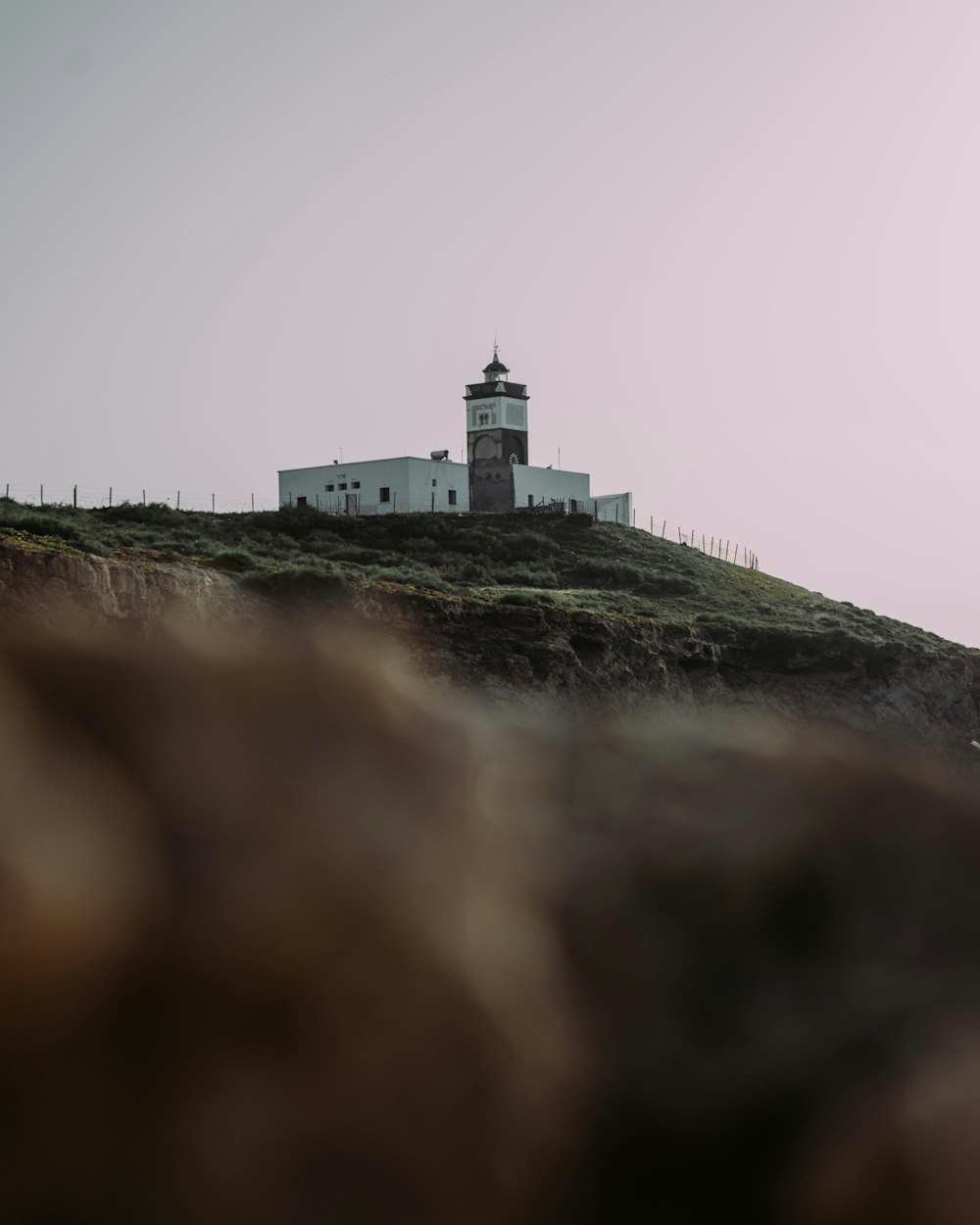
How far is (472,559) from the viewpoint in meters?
42.4

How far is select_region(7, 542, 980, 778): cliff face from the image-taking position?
2031cm

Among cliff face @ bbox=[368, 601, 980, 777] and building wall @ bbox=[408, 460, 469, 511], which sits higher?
building wall @ bbox=[408, 460, 469, 511]

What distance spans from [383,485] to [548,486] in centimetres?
800

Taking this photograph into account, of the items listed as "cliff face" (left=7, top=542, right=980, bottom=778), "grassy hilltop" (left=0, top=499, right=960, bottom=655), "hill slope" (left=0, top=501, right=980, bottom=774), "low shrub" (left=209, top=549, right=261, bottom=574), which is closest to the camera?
"cliff face" (left=7, top=542, right=980, bottom=778)

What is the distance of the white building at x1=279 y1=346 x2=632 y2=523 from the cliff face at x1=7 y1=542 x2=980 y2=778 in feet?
81.5

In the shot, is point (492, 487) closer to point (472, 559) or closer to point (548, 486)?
point (548, 486)

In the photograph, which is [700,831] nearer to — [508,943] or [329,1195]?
[508,943]

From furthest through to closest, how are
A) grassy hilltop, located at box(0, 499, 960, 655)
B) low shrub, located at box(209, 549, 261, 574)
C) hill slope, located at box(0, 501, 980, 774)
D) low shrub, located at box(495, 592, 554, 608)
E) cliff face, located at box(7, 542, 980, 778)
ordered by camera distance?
low shrub, located at box(495, 592, 554, 608)
grassy hilltop, located at box(0, 499, 960, 655)
low shrub, located at box(209, 549, 261, 574)
hill slope, located at box(0, 501, 980, 774)
cliff face, located at box(7, 542, 980, 778)

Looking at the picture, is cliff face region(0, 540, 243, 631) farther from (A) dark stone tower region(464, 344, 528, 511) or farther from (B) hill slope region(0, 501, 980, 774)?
(A) dark stone tower region(464, 344, 528, 511)

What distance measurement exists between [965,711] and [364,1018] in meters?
22.7

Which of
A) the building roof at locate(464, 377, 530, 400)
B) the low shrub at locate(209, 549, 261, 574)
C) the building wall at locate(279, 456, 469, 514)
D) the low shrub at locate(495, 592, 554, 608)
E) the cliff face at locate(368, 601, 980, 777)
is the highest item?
the building roof at locate(464, 377, 530, 400)

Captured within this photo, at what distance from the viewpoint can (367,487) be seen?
55000 mm

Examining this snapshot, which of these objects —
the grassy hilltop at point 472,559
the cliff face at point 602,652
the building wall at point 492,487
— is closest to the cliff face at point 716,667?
the cliff face at point 602,652

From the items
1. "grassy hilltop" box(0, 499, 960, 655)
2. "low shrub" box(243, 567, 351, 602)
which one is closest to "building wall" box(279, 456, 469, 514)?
"grassy hilltop" box(0, 499, 960, 655)
